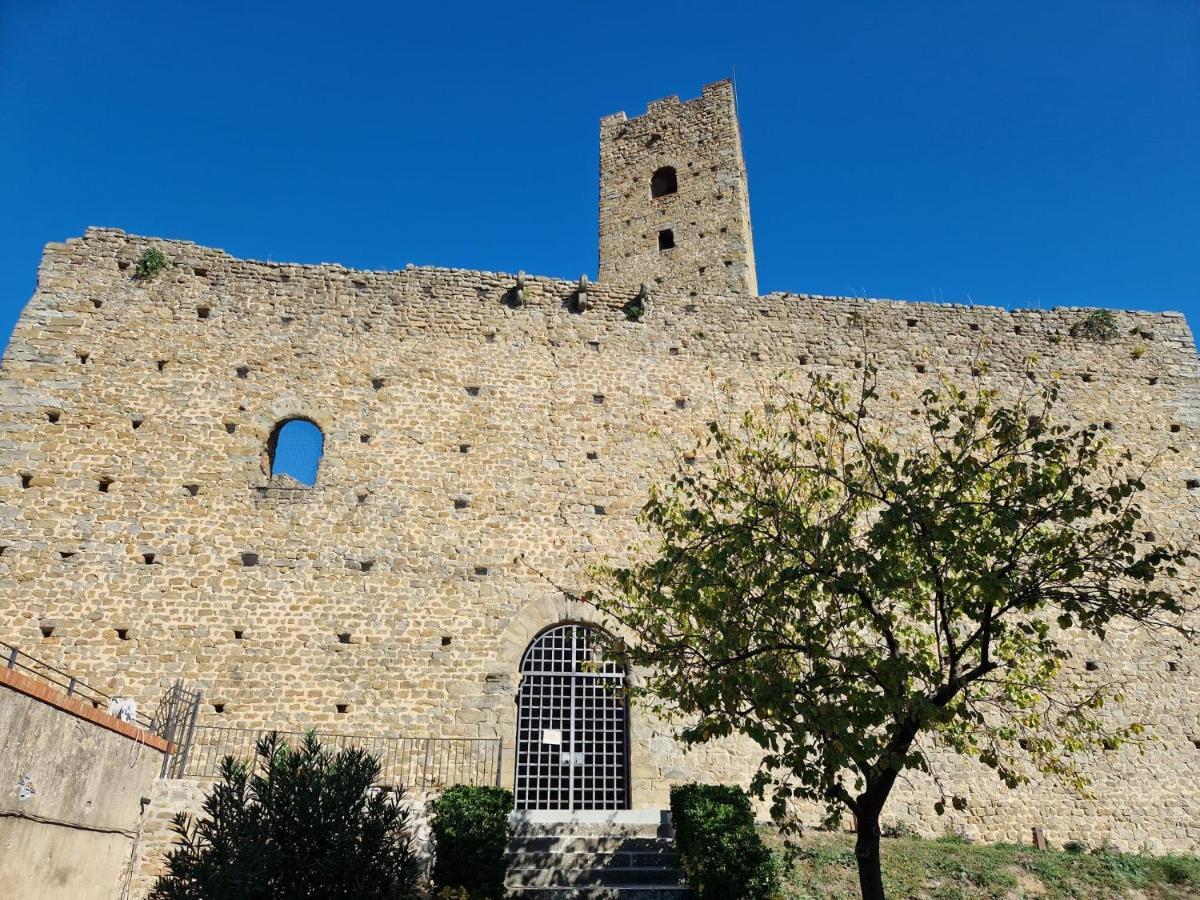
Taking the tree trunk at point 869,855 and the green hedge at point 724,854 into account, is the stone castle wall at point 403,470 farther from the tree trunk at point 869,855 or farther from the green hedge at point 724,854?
the tree trunk at point 869,855

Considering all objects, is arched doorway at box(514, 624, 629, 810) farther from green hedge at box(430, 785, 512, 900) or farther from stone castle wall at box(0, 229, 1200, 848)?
green hedge at box(430, 785, 512, 900)

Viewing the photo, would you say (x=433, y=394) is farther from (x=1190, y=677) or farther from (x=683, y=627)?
(x=1190, y=677)

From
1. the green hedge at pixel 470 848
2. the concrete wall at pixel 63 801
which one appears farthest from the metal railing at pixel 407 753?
the green hedge at pixel 470 848

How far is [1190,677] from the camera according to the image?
1272 cm

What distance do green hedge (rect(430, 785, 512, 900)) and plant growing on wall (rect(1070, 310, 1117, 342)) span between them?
13704mm

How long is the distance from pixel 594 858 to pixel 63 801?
5.08 meters

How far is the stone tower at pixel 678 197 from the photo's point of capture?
66.3ft

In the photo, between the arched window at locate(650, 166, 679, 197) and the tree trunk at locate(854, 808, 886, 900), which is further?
the arched window at locate(650, 166, 679, 197)

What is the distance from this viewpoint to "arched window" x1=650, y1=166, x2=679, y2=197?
22.2 m

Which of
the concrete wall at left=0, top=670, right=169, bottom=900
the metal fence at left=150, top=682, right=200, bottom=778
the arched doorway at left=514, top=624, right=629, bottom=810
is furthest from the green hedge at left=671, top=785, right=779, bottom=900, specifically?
the metal fence at left=150, top=682, right=200, bottom=778

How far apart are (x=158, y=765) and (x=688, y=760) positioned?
21.1ft

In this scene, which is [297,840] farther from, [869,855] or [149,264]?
[149,264]

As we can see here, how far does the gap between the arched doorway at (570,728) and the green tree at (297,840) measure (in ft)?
14.9

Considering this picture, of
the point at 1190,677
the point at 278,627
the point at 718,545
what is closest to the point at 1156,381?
the point at 1190,677
